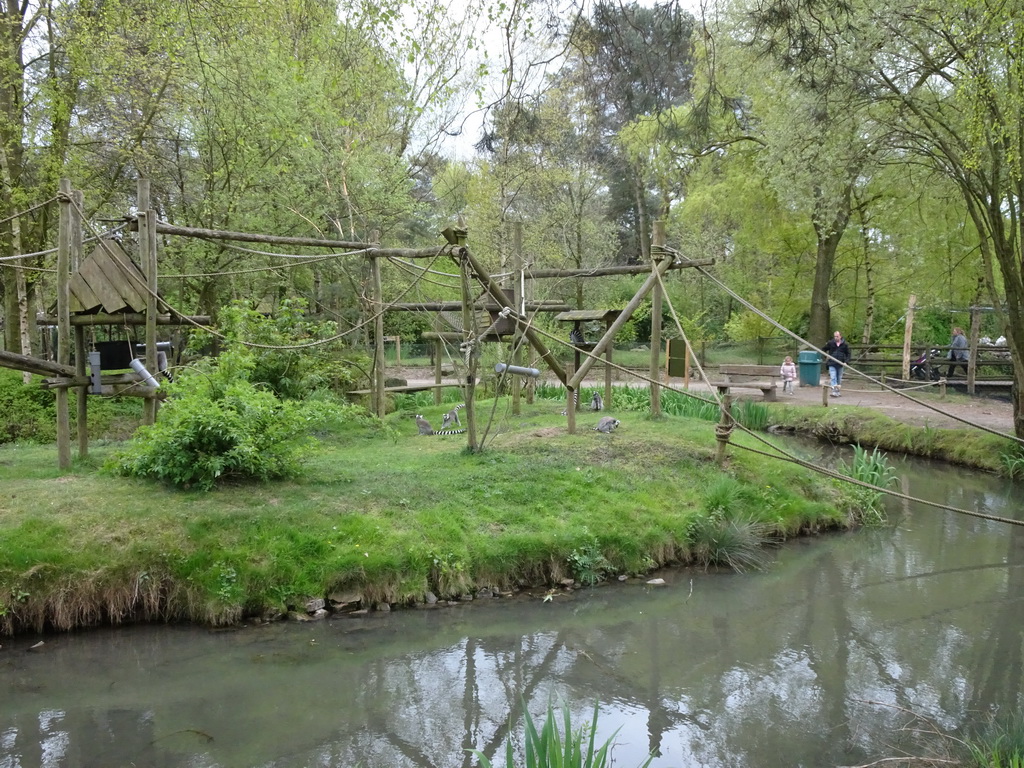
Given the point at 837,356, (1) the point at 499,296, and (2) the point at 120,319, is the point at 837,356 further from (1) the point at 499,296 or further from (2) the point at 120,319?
(2) the point at 120,319

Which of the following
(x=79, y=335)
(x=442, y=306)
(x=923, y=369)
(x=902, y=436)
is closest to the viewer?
(x=79, y=335)

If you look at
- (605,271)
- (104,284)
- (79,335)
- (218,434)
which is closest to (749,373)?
(605,271)

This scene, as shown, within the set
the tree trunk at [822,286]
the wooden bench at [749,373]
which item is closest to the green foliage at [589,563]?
the wooden bench at [749,373]

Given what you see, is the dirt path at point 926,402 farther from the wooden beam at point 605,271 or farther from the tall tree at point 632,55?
the tall tree at point 632,55

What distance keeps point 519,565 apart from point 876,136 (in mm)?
8303

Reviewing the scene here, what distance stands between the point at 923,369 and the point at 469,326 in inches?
559

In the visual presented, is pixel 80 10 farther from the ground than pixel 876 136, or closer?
farther from the ground

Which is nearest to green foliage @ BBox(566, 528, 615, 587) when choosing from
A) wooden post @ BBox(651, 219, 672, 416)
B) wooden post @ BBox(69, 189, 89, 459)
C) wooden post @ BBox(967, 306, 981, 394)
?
wooden post @ BBox(651, 219, 672, 416)

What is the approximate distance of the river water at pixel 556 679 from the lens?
427cm

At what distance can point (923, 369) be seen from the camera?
18.2m

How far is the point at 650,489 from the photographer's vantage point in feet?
25.8

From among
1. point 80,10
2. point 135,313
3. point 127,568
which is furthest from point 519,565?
point 80,10

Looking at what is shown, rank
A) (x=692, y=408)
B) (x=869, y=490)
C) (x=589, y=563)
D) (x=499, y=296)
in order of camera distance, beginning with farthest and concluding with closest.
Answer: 1. (x=692, y=408)
2. (x=869, y=490)
3. (x=499, y=296)
4. (x=589, y=563)

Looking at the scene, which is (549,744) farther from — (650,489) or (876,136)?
(876,136)
